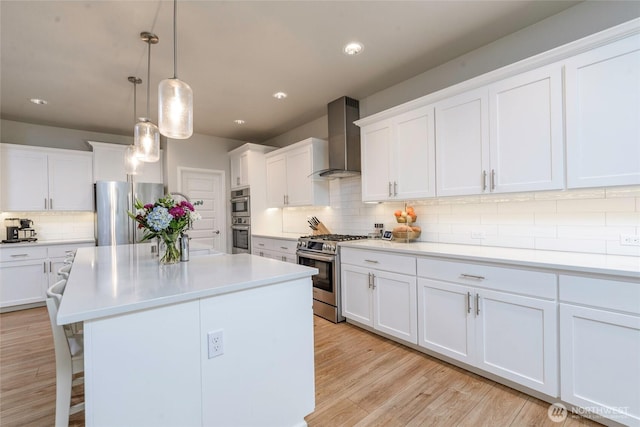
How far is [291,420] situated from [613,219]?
2430mm

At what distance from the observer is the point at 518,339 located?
1.90 meters

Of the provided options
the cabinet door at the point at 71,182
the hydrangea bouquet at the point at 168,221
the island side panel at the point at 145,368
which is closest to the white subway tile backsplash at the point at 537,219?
the hydrangea bouquet at the point at 168,221

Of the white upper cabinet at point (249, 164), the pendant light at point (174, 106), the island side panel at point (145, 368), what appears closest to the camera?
the island side panel at point (145, 368)

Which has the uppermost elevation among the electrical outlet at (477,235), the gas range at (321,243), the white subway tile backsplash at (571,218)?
the white subway tile backsplash at (571,218)

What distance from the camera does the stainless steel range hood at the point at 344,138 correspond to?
3.65m

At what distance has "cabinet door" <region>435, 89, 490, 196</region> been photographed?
2.34 metres

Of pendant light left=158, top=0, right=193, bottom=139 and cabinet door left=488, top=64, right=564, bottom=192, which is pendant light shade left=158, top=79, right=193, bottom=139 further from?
cabinet door left=488, top=64, right=564, bottom=192

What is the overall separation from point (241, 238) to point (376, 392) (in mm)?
3717

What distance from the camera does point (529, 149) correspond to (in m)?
2.09

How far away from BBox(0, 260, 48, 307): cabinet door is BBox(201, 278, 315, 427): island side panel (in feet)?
14.1

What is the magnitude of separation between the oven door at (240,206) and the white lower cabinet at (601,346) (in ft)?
14.0

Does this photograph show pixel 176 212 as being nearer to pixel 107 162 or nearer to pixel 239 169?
pixel 239 169

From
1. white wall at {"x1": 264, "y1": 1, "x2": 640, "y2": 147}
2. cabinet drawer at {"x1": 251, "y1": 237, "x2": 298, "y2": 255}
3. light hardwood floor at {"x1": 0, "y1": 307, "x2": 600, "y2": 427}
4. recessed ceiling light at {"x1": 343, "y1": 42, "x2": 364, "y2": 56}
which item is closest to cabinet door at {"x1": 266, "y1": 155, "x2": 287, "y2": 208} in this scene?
cabinet drawer at {"x1": 251, "y1": 237, "x2": 298, "y2": 255}

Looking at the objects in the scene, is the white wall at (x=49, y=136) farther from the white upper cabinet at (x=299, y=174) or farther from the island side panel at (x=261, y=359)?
the island side panel at (x=261, y=359)
